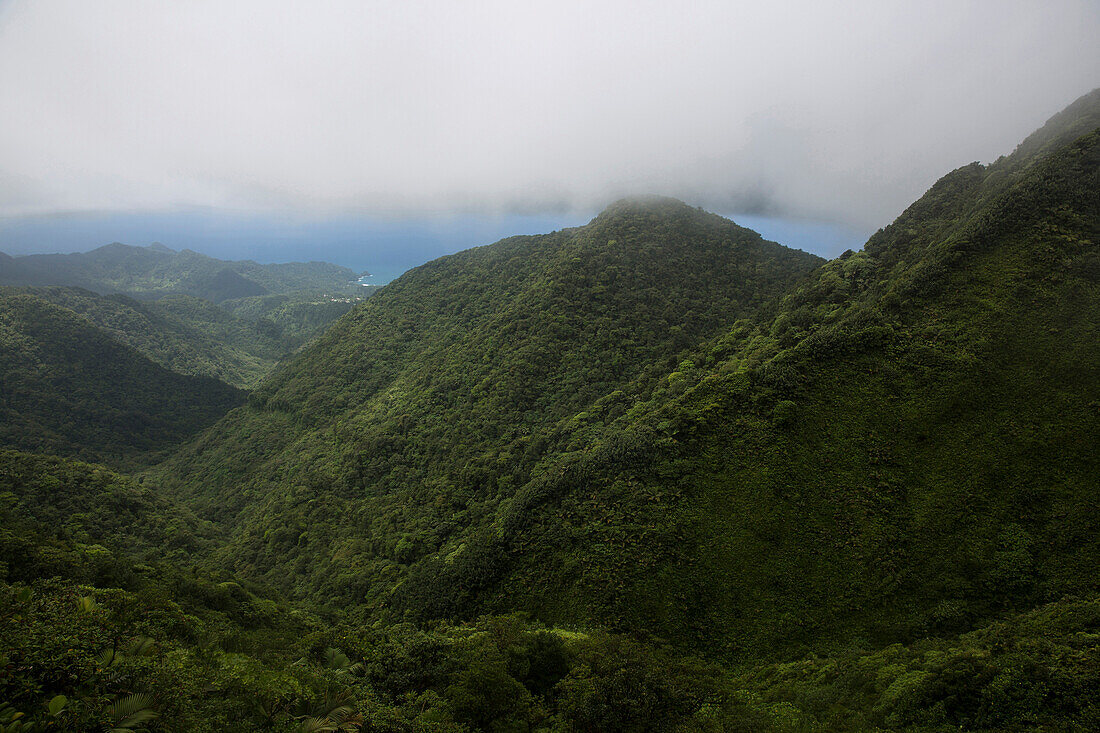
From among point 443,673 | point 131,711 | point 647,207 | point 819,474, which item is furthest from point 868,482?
point 647,207

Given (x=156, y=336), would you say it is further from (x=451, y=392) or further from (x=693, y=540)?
(x=693, y=540)

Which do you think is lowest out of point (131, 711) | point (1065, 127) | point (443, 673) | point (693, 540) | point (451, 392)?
point (443, 673)

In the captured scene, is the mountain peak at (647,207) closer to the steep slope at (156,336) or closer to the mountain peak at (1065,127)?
the mountain peak at (1065,127)

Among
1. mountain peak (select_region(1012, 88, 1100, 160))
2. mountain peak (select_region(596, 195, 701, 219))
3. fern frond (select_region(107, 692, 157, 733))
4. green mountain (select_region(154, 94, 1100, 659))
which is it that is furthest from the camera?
mountain peak (select_region(596, 195, 701, 219))

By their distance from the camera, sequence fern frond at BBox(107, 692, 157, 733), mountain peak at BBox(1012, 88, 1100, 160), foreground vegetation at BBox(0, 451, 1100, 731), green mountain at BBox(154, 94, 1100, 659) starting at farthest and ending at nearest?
1. mountain peak at BBox(1012, 88, 1100, 160)
2. green mountain at BBox(154, 94, 1100, 659)
3. foreground vegetation at BBox(0, 451, 1100, 731)
4. fern frond at BBox(107, 692, 157, 733)

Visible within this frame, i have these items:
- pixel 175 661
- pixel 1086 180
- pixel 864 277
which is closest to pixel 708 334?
pixel 864 277

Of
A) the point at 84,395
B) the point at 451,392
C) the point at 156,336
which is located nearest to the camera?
the point at 451,392

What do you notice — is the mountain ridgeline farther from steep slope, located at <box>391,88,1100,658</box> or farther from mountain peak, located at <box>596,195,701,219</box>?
mountain peak, located at <box>596,195,701,219</box>

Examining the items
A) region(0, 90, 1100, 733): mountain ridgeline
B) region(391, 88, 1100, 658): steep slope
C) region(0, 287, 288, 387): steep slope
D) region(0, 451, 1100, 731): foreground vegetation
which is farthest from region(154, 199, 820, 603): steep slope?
region(0, 287, 288, 387): steep slope

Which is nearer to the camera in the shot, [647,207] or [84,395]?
[647,207]
